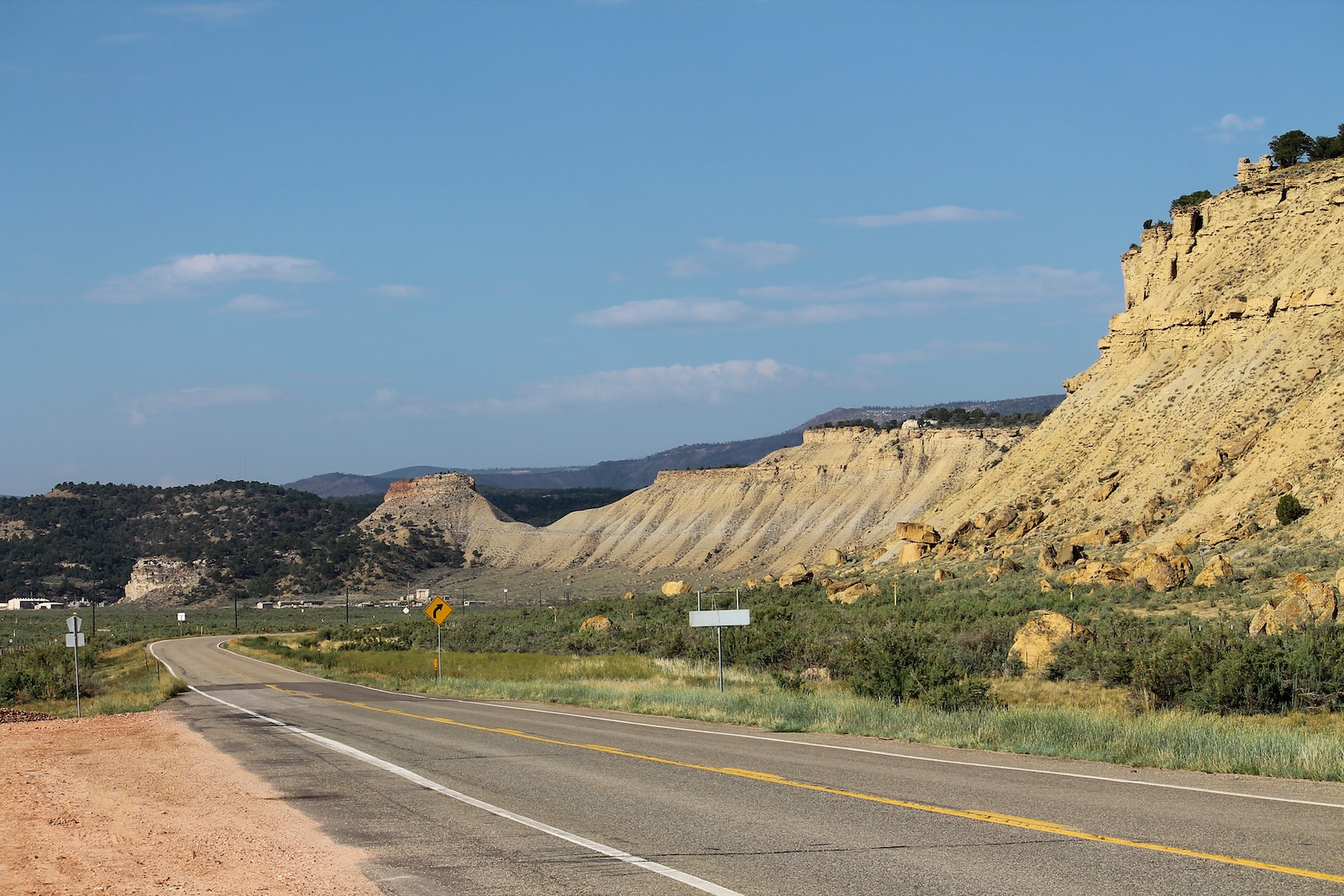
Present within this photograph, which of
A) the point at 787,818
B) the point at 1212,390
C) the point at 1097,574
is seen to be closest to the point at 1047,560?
the point at 1097,574

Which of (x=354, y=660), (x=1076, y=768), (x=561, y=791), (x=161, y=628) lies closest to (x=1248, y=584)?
(x=1076, y=768)

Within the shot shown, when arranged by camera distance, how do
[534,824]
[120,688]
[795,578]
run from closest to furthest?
[534,824] → [120,688] → [795,578]

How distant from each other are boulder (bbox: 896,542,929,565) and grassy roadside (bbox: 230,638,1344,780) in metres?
21.9

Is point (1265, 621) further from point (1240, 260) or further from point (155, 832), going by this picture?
point (1240, 260)

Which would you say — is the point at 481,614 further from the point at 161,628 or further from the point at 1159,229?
the point at 1159,229

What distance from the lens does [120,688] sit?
41.3 metres

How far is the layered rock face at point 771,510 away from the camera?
10012 centimetres

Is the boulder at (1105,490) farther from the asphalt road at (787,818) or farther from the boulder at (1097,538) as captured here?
the asphalt road at (787,818)

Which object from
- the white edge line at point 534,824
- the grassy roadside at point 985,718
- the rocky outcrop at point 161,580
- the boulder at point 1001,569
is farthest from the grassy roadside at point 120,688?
the rocky outcrop at point 161,580

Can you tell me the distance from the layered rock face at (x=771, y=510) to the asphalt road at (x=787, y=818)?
2674 inches

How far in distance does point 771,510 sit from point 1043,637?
81.6m

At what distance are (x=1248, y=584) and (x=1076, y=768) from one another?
78.8ft

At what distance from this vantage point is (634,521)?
424ft

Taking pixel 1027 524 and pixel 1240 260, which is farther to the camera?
pixel 1240 260
